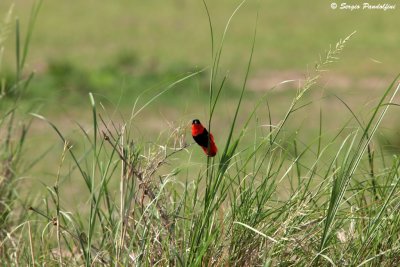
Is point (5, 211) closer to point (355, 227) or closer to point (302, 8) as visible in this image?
point (355, 227)

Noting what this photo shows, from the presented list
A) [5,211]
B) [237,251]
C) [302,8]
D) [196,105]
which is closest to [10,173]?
[5,211]

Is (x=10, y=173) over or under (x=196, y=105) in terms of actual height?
over

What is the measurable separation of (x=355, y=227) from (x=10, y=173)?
135cm

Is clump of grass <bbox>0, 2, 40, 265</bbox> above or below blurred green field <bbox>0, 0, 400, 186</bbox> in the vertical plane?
above

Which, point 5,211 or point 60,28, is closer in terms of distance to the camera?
point 5,211

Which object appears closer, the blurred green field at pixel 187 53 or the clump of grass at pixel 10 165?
the clump of grass at pixel 10 165

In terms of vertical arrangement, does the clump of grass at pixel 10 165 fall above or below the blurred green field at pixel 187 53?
above

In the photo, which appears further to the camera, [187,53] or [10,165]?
[187,53]

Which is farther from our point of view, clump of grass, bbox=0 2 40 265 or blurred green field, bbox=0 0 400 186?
blurred green field, bbox=0 0 400 186

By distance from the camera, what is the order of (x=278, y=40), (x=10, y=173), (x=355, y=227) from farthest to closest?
(x=278, y=40) < (x=10, y=173) < (x=355, y=227)

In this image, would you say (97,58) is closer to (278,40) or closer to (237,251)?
(278,40)

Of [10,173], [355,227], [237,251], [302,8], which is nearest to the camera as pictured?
[237,251]

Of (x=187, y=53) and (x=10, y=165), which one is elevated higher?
(x=10, y=165)

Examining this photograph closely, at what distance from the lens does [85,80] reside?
12617 mm
